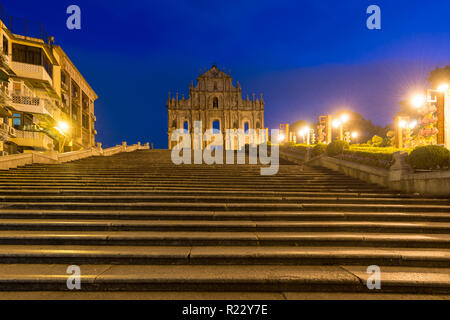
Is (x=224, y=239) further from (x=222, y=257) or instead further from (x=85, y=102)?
(x=85, y=102)

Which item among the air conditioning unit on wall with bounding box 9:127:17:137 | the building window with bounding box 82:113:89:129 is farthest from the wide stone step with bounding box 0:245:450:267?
the building window with bounding box 82:113:89:129

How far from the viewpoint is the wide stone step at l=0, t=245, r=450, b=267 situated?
4062 millimetres

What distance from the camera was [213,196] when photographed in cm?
686

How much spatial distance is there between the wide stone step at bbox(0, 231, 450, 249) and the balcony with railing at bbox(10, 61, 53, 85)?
2251 cm

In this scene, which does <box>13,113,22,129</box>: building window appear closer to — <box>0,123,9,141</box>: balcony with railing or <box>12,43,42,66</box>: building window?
<box>0,123,9,141</box>: balcony with railing

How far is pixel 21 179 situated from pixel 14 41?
19866mm

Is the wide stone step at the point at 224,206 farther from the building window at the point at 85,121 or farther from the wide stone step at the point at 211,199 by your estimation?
the building window at the point at 85,121

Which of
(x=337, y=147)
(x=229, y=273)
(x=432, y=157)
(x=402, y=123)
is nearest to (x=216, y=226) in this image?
(x=229, y=273)

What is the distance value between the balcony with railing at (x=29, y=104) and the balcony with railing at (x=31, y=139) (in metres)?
1.95

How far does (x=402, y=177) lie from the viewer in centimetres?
794

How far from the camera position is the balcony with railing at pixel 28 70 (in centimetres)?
2036

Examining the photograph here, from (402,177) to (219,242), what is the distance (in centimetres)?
704
